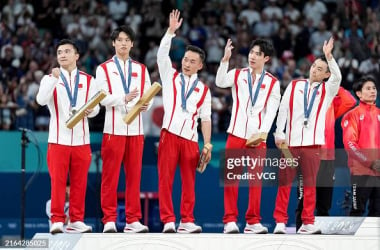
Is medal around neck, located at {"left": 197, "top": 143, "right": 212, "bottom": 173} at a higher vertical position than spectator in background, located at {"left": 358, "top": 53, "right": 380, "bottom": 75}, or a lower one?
lower

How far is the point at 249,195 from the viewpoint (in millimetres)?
14109

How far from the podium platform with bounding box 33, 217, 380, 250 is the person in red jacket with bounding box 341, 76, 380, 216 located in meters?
0.82

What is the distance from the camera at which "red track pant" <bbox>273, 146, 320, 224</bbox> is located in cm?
1406

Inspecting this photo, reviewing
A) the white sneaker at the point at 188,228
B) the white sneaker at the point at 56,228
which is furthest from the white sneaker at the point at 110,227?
the white sneaker at the point at 188,228

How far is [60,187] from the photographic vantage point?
1376 centimetres

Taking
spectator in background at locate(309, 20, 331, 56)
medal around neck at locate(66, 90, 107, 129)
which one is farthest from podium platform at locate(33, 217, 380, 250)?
spectator in background at locate(309, 20, 331, 56)

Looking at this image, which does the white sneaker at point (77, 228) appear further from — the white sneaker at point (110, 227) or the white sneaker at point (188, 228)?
the white sneaker at point (188, 228)

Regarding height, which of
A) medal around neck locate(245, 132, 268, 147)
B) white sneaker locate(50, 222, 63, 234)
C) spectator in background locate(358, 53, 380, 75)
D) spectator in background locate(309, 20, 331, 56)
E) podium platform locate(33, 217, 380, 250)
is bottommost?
podium platform locate(33, 217, 380, 250)

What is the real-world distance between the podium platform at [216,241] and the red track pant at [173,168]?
40 centimetres

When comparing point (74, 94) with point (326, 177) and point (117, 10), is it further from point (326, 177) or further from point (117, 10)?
point (117, 10)

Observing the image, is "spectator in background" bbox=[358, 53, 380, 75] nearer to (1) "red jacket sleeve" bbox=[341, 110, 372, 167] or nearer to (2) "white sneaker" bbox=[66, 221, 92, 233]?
(1) "red jacket sleeve" bbox=[341, 110, 372, 167]

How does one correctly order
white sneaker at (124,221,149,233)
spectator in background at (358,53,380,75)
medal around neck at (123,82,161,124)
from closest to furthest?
1. medal around neck at (123,82,161,124)
2. white sneaker at (124,221,149,233)
3. spectator in background at (358,53,380,75)

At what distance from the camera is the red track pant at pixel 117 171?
45.5 ft

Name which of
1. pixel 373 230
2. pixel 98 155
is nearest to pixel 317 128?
pixel 373 230
